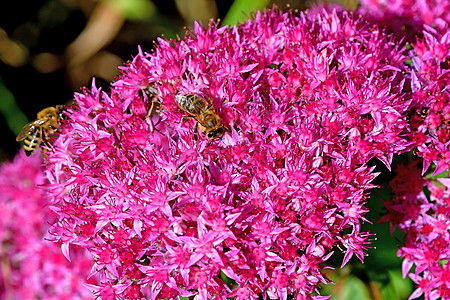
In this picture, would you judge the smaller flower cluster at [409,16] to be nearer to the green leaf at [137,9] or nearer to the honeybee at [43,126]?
the green leaf at [137,9]

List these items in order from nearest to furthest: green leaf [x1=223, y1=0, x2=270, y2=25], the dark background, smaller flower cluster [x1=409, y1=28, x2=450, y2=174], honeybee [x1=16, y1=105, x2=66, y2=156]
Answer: smaller flower cluster [x1=409, y1=28, x2=450, y2=174] → honeybee [x1=16, y1=105, x2=66, y2=156] → green leaf [x1=223, y1=0, x2=270, y2=25] → the dark background

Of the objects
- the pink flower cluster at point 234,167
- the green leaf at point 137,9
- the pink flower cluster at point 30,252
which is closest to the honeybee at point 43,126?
the pink flower cluster at point 234,167

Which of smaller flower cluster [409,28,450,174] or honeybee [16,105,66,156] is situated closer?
smaller flower cluster [409,28,450,174]

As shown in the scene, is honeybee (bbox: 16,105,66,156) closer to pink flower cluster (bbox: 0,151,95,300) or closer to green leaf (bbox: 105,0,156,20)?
pink flower cluster (bbox: 0,151,95,300)

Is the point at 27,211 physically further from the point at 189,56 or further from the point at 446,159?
the point at 446,159

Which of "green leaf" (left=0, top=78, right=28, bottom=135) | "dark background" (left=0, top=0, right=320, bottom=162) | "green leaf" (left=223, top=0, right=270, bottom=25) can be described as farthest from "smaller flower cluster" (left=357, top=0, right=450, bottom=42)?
"green leaf" (left=0, top=78, right=28, bottom=135)

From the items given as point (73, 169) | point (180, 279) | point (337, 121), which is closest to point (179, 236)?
point (180, 279)
